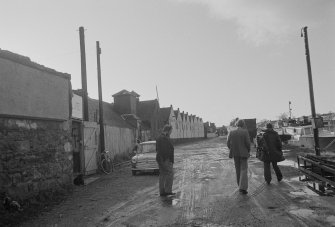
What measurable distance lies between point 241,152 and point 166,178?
215 cm

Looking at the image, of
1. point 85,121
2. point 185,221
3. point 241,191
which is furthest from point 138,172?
point 185,221

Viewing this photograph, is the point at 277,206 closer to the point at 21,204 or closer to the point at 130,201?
the point at 130,201

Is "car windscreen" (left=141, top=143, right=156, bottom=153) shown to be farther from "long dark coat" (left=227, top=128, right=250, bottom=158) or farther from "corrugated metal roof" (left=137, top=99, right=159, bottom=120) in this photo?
"corrugated metal roof" (left=137, top=99, right=159, bottom=120)

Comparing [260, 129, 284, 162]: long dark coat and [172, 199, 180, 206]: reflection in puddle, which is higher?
[260, 129, 284, 162]: long dark coat

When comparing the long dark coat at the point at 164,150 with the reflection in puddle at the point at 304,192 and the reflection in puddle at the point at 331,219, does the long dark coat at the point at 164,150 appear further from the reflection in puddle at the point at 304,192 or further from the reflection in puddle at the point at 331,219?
the reflection in puddle at the point at 331,219

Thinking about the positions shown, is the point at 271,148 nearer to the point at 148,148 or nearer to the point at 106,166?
the point at 148,148

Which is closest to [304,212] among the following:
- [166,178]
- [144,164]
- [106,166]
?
[166,178]

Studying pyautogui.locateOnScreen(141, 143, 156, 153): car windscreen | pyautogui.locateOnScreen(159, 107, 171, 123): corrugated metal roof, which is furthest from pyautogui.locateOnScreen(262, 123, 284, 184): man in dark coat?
pyautogui.locateOnScreen(159, 107, 171, 123): corrugated metal roof

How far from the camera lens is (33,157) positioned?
10.1m

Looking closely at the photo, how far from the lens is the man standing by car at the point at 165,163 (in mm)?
9836

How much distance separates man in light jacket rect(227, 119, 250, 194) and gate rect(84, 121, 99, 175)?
9.25 meters

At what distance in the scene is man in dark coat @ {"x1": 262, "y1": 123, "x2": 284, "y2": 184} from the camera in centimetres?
1091

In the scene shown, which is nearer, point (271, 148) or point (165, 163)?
point (165, 163)

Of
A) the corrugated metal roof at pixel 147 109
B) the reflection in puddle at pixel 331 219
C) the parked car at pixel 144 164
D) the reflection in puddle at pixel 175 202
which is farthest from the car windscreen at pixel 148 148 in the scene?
the corrugated metal roof at pixel 147 109
